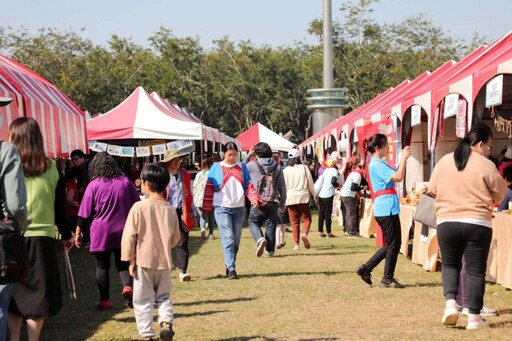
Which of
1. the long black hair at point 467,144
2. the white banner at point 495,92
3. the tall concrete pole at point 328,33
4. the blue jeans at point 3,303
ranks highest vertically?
the tall concrete pole at point 328,33

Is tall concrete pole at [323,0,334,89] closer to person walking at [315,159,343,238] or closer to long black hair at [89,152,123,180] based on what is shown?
person walking at [315,159,343,238]

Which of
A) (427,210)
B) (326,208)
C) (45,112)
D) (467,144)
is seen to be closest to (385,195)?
(427,210)

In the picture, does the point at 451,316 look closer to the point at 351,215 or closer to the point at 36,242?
the point at 36,242

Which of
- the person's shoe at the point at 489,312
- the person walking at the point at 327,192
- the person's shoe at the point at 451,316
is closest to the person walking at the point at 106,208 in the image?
the person's shoe at the point at 451,316

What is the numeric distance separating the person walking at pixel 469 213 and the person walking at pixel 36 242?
3.31m

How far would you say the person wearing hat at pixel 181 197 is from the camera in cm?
1050

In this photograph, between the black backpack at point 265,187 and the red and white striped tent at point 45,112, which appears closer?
the red and white striped tent at point 45,112

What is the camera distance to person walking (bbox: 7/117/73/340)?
6238mm

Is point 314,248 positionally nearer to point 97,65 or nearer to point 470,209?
point 470,209

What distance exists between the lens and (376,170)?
10.0 meters

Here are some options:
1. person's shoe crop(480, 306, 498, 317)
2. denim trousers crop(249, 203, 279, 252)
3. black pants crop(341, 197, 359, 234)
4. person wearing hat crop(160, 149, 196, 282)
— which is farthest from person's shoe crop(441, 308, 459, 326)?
black pants crop(341, 197, 359, 234)

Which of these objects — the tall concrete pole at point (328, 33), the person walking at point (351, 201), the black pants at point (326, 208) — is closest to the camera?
the person walking at point (351, 201)

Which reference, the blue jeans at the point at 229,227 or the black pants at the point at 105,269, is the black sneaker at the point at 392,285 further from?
the black pants at the point at 105,269

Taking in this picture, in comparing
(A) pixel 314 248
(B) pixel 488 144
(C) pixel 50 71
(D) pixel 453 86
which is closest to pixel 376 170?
(D) pixel 453 86
